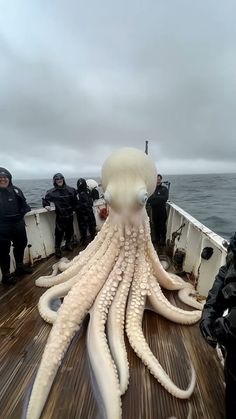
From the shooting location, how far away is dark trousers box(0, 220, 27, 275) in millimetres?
4941

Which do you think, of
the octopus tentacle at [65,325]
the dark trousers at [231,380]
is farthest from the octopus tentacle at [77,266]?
the dark trousers at [231,380]

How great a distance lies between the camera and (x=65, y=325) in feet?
9.78

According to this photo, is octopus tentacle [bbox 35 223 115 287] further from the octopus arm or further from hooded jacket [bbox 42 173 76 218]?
hooded jacket [bbox 42 173 76 218]

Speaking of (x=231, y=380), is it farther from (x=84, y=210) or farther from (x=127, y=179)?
(x=84, y=210)

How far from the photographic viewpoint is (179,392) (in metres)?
2.53

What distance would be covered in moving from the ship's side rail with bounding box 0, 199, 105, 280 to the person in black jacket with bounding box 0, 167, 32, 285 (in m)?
0.57

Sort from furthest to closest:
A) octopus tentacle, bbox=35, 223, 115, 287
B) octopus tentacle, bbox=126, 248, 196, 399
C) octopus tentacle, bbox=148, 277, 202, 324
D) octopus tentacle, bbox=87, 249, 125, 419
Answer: octopus tentacle, bbox=35, 223, 115, 287 < octopus tentacle, bbox=148, 277, 202, 324 < octopus tentacle, bbox=126, 248, 196, 399 < octopus tentacle, bbox=87, 249, 125, 419

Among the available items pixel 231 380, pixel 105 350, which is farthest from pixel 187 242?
pixel 231 380

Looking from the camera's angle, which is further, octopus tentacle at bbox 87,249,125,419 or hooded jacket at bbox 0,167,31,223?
hooded jacket at bbox 0,167,31,223

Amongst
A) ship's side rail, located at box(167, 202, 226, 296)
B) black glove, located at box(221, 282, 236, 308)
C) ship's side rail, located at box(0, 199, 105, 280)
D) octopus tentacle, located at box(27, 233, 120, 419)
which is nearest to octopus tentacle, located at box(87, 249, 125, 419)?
octopus tentacle, located at box(27, 233, 120, 419)

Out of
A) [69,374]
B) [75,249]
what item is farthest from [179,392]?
[75,249]

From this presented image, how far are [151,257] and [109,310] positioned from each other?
986mm

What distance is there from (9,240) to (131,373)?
3.27 meters

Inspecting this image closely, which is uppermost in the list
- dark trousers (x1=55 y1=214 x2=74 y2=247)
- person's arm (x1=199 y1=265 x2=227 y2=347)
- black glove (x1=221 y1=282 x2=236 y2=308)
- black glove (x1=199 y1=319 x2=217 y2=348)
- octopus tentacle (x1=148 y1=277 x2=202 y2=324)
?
black glove (x1=221 y1=282 x2=236 y2=308)
